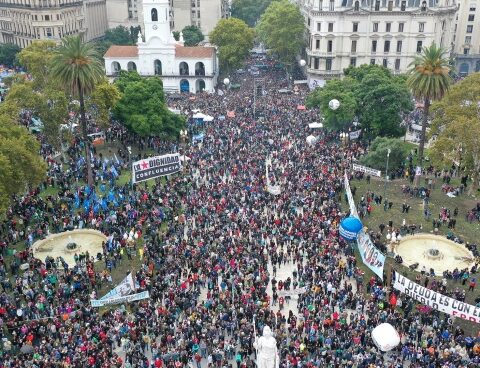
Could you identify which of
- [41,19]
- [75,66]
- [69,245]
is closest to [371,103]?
[75,66]

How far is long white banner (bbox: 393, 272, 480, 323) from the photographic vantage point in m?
28.5

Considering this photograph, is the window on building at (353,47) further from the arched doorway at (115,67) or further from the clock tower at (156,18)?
the arched doorway at (115,67)

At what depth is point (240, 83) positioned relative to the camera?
9494cm

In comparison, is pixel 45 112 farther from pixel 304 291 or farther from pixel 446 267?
pixel 446 267

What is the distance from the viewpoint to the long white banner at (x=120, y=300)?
30.6 metres

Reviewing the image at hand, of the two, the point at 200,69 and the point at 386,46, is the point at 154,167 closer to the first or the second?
the point at 200,69

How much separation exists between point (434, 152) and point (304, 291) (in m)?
20.9

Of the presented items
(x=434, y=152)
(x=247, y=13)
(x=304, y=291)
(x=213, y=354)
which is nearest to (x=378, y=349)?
(x=304, y=291)

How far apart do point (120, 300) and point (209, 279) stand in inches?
230

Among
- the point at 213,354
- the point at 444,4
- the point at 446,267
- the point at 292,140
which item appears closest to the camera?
the point at 213,354

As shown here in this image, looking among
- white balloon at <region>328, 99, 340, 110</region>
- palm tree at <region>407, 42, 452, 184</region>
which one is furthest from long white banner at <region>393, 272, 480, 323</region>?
white balloon at <region>328, 99, 340, 110</region>

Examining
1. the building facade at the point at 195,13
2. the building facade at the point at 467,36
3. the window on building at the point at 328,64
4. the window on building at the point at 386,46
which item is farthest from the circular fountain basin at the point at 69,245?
the building facade at the point at 467,36

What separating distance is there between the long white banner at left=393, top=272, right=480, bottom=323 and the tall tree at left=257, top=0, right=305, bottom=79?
70.8 m

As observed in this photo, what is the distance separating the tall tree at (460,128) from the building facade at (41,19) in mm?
74843
